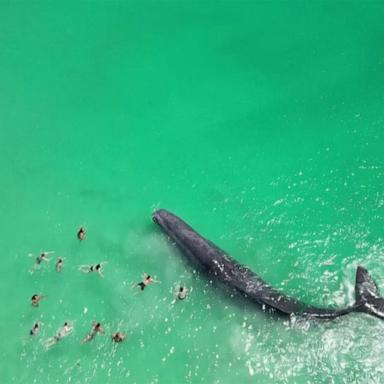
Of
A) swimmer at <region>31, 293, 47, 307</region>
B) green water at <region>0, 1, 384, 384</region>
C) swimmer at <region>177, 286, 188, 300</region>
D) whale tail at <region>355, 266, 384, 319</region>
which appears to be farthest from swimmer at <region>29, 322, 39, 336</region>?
whale tail at <region>355, 266, 384, 319</region>

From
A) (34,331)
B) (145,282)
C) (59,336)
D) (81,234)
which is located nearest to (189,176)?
(81,234)

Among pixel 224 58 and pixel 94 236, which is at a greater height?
pixel 224 58

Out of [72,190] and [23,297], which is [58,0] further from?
[23,297]

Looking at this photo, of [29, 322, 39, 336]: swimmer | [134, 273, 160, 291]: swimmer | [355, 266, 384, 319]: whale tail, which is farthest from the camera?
[134, 273, 160, 291]: swimmer

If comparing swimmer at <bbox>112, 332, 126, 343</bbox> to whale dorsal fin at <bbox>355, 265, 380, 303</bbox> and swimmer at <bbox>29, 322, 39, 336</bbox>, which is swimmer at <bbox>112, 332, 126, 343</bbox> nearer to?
swimmer at <bbox>29, 322, 39, 336</bbox>

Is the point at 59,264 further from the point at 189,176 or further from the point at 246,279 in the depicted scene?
the point at 246,279

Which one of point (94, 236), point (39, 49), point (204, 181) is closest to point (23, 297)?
point (94, 236)
